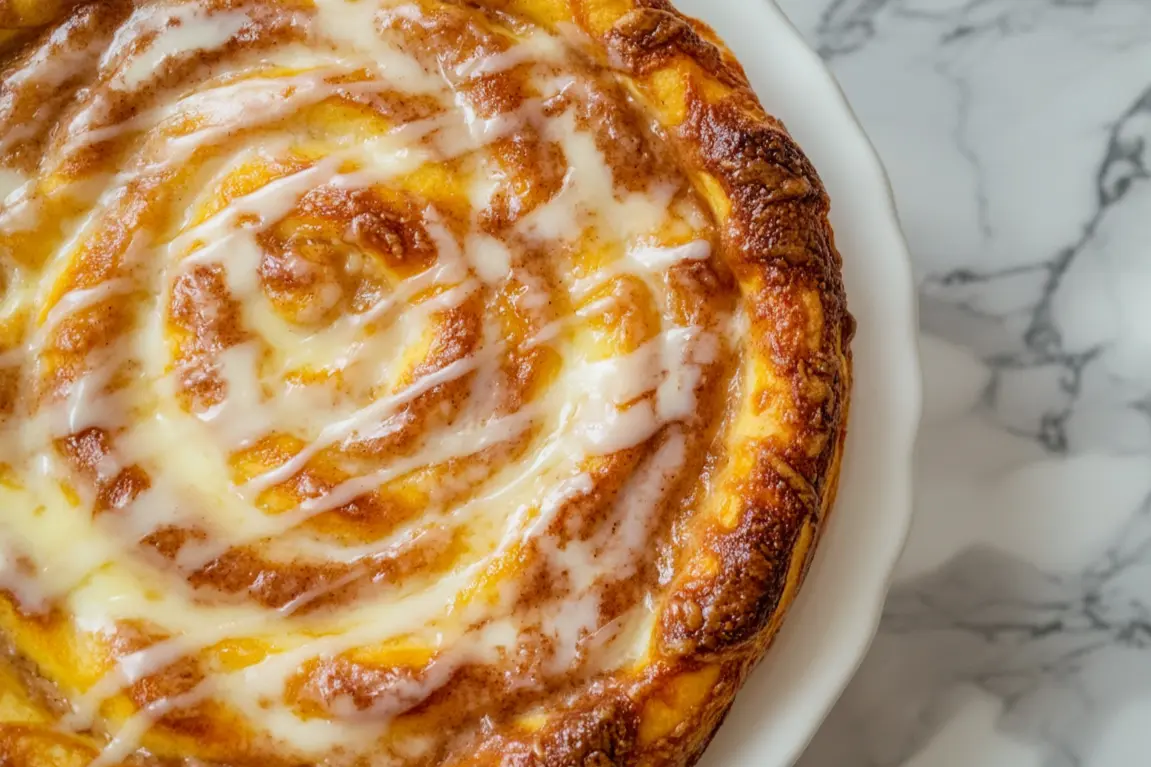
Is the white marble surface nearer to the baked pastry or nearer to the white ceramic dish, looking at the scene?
the white ceramic dish

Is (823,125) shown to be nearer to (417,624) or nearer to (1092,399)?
(1092,399)

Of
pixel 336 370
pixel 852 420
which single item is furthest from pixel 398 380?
pixel 852 420

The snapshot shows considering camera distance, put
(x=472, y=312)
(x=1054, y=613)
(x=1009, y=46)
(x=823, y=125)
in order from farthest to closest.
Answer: (x=1009, y=46), (x=1054, y=613), (x=823, y=125), (x=472, y=312)

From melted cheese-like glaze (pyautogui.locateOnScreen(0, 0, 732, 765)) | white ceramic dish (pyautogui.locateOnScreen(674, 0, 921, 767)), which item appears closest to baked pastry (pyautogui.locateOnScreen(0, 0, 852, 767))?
melted cheese-like glaze (pyautogui.locateOnScreen(0, 0, 732, 765))

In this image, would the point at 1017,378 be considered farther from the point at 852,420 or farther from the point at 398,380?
the point at 398,380

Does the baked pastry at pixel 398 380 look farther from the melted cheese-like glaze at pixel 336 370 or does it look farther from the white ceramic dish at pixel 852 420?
the white ceramic dish at pixel 852 420

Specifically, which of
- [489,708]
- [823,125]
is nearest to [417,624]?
[489,708]

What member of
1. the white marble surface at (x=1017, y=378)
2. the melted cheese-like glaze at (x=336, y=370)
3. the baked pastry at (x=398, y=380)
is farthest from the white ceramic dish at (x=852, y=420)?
the white marble surface at (x=1017, y=378)
